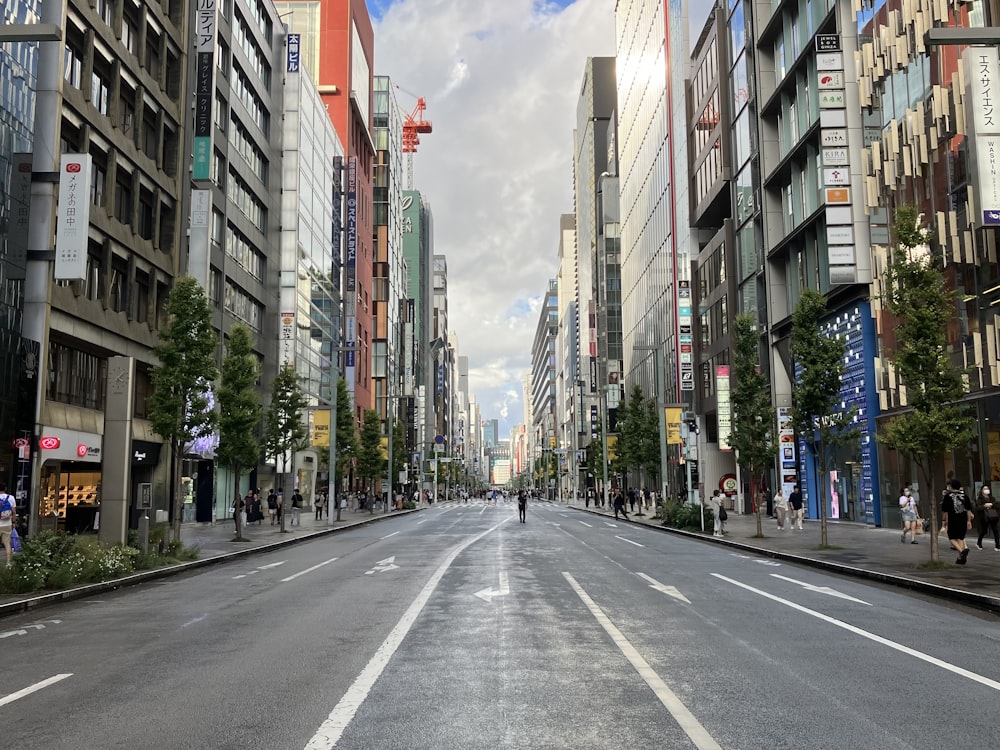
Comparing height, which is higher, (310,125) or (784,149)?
(310,125)

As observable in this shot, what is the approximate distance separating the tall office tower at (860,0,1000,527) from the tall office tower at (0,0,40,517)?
25.6 m

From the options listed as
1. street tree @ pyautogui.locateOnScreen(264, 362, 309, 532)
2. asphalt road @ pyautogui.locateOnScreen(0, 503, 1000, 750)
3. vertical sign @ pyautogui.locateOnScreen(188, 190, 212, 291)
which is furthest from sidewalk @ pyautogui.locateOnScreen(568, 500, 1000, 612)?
vertical sign @ pyautogui.locateOnScreen(188, 190, 212, 291)

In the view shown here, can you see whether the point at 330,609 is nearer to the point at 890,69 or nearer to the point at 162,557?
the point at 162,557

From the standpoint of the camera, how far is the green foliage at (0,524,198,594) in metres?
15.1

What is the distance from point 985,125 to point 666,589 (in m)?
16.7

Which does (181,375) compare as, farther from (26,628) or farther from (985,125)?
(985,125)

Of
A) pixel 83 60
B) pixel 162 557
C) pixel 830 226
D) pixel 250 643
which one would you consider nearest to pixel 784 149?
pixel 830 226

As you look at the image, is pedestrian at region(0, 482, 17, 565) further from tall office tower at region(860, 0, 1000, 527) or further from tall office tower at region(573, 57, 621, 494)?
tall office tower at region(573, 57, 621, 494)

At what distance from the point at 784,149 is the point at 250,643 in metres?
40.0

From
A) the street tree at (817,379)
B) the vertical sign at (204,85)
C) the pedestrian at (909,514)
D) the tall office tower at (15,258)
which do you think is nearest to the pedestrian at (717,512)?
the street tree at (817,379)

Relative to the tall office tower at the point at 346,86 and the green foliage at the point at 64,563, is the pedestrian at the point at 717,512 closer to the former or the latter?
the green foliage at the point at 64,563

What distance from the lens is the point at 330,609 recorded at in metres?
A: 12.7

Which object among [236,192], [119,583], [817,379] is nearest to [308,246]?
[236,192]

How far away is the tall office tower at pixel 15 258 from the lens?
26.0 m
